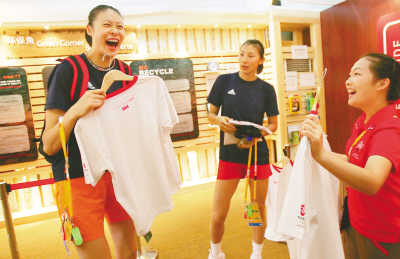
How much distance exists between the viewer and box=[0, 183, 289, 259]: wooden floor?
2.81 m

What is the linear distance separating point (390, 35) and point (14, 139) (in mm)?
5537

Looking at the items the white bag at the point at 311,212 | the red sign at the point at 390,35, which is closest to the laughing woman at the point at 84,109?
the white bag at the point at 311,212

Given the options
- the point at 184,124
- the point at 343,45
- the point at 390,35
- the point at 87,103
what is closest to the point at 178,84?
the point at 184,124

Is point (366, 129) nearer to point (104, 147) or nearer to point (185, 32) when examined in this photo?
point (104, 147)

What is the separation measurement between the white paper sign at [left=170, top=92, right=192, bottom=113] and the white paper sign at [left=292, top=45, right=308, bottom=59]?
7.20ft

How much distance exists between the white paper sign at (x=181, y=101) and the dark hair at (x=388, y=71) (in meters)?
3.41

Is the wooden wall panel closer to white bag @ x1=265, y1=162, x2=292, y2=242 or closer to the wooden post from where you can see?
white bag @ x1=265, y1=162, x2=292, y2=242

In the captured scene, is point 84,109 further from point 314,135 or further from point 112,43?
point 314,135

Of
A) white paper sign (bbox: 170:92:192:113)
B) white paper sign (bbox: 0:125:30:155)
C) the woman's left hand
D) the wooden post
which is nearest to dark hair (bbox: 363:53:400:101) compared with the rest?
the woman's left hand

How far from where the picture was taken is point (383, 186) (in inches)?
50.7

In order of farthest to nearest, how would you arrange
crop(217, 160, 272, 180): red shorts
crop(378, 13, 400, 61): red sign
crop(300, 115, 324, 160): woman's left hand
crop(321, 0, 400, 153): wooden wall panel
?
crop(321, 0, 400, 153): wooden wall panel, crop(378, 13, 400, 61): red sign, crop(217, 160, 272, 180): red shorts, crop(300, 115, 324, 160): woman's left hand

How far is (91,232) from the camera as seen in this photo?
1.27 m

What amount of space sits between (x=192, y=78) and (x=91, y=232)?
3.64m

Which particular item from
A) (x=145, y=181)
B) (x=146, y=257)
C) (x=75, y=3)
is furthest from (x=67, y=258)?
(x=75, y=3)
